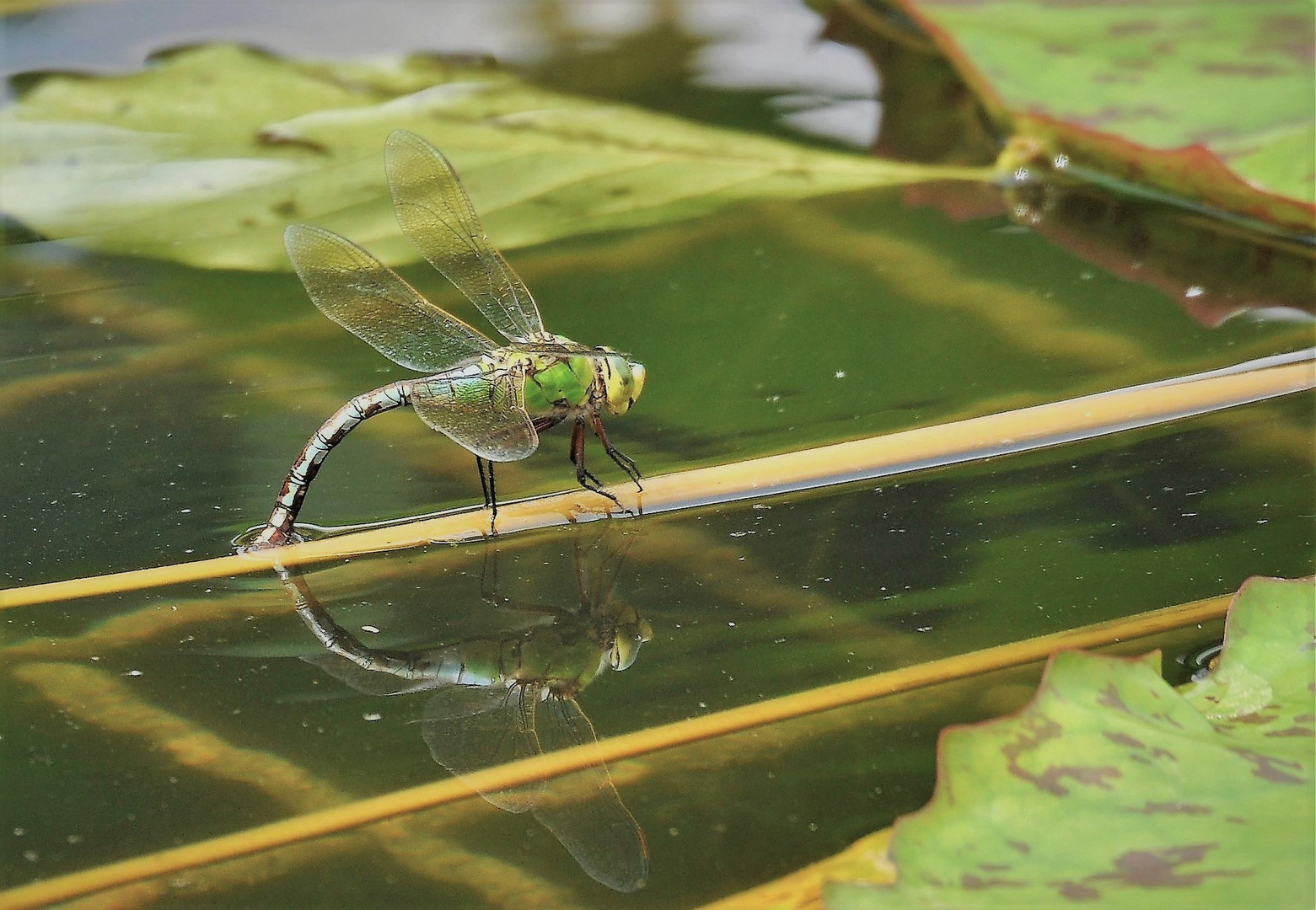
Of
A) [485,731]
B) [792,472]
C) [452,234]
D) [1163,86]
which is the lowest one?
[485,731]

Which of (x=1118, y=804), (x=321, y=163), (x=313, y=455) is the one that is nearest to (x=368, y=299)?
(x=313, y=455)

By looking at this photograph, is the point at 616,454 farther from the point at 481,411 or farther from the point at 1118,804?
the point at 1118,804

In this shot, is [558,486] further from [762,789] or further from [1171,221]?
[1171,221]

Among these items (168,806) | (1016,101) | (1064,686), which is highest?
(1016,101)

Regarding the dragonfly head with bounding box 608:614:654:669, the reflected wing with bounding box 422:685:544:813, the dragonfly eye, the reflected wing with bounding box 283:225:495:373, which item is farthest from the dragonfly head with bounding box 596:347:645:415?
the reflected wing with bounding box 422:685:544:813

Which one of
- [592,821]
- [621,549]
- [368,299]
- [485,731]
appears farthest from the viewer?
[368,299]


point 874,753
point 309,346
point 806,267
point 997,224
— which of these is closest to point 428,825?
point 874,753
